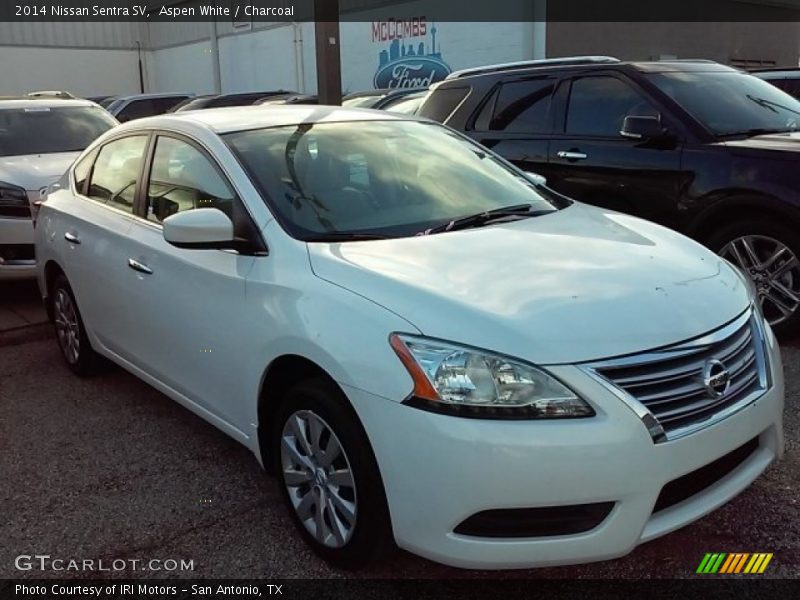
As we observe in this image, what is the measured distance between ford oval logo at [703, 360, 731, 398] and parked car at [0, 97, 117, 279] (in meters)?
4.78

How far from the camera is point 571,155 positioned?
5887 millimetres

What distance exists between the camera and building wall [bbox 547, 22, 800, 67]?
19505 millimetres

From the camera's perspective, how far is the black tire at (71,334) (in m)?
4.66

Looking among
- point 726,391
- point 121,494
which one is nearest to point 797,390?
point 726,391

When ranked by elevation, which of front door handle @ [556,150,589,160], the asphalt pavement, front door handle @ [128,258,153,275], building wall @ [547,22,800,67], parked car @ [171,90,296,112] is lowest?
the asphalt pavement

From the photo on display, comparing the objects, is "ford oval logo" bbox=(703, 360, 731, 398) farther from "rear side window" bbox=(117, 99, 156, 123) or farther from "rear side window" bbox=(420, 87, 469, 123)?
"rear side window" bbox=(117, 99, 156, 123)

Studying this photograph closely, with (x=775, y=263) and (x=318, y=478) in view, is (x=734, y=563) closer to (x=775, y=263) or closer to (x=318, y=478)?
(x=318, y=478)

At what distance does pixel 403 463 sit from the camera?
231 cm

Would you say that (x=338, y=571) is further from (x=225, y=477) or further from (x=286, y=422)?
(x=225, y=477)

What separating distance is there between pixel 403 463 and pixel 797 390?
9.09ft

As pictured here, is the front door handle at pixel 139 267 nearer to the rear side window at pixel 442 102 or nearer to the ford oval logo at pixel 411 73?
the rear side window at pixel 442 102

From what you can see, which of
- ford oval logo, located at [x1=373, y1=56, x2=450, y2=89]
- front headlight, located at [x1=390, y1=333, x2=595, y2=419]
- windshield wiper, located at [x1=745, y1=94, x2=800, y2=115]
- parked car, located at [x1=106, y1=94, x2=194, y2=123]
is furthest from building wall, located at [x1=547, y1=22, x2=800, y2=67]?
front headlight, located at [x1=390, y1=333, x2=595, y2=419]

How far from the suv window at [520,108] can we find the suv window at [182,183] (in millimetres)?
3313

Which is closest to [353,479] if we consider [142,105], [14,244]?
[14,244]
